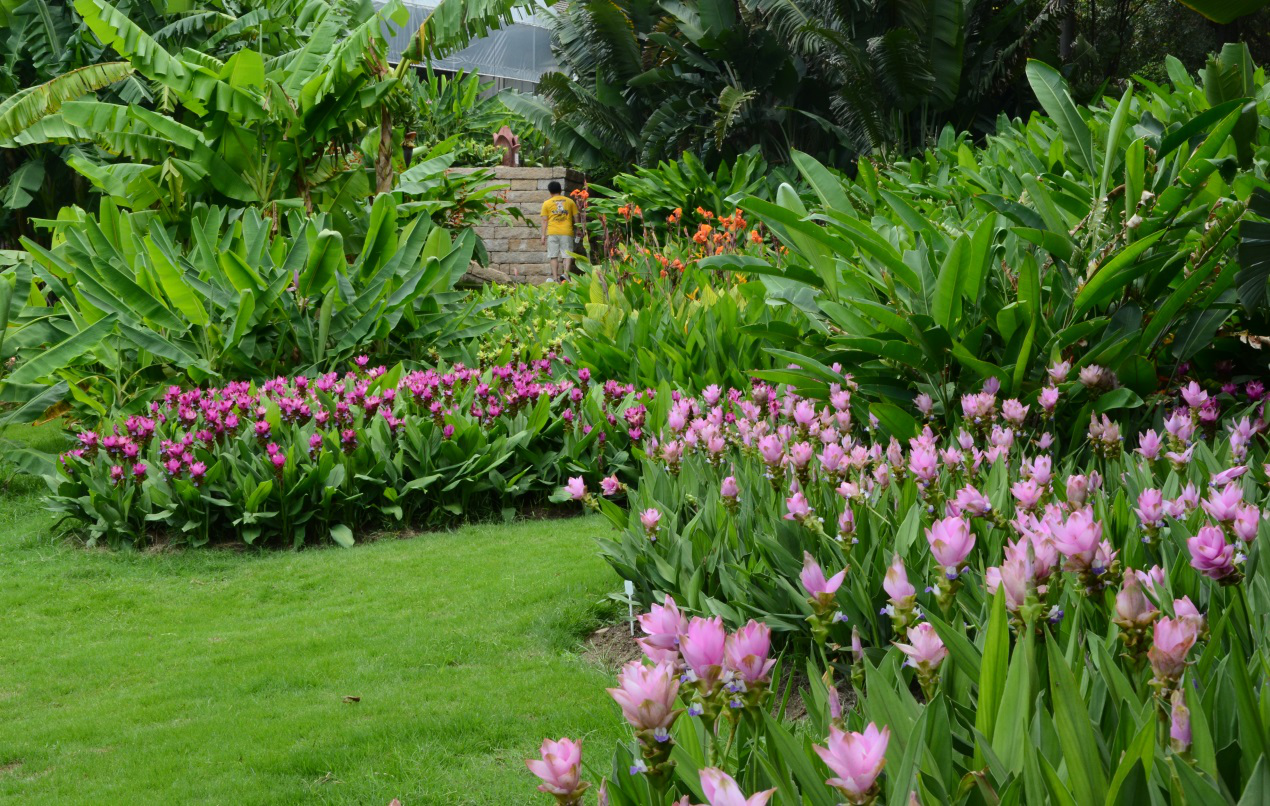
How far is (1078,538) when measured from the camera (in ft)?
5.13

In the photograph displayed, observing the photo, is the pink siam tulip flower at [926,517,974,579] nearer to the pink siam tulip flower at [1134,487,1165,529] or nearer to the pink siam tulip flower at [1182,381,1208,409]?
the pink siam tulip flower at [1134,487,1165,529]

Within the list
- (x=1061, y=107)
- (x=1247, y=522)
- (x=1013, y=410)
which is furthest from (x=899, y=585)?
(x=1061, y=107)

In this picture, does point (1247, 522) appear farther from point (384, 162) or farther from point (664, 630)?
point (384, 162)

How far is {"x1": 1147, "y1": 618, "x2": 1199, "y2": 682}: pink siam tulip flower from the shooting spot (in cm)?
122

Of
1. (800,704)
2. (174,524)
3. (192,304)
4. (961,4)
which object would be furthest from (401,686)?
(961,4)

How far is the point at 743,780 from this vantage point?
4.83 ft

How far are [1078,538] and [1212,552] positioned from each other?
0.65 ft

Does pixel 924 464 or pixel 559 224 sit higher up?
pixel 924 464

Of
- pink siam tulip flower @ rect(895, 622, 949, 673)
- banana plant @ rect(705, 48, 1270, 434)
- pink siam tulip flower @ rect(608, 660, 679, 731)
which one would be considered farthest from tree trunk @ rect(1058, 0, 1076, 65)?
pink siam tulip flower @ rect(608, 660, 679, 731)

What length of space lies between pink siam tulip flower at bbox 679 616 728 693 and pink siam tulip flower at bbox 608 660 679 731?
8 centimetres

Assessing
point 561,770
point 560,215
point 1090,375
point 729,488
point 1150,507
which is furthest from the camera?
point 560,215

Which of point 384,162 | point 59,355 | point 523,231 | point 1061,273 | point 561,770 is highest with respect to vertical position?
point 384,162

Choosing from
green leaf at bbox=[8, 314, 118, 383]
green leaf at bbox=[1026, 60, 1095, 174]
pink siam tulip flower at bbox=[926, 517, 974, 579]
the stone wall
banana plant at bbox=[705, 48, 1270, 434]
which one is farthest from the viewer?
the stone wall

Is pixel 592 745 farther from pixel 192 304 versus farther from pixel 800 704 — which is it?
pixel 192 304
